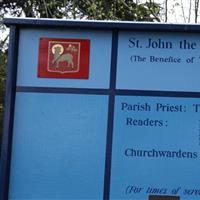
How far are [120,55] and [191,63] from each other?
0.51 m

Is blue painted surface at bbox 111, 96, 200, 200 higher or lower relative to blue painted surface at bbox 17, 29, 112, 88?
lower

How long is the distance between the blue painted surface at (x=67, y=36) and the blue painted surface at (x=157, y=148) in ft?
1.01

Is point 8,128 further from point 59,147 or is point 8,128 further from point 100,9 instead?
point 100,9

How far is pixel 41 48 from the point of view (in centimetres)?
441

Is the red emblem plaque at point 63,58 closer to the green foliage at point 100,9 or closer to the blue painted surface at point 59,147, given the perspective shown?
the blue painted surface at point 59,147

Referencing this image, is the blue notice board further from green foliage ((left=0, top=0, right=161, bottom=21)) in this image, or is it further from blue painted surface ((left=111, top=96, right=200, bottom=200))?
green foliage ((left=0, top=0, right=161, bottom=21))

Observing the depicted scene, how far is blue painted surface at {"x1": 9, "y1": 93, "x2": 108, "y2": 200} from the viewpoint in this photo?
14.2ft

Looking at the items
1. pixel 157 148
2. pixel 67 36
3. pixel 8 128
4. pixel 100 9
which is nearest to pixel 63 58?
pixel 67 36

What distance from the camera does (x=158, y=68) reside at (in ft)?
14.3

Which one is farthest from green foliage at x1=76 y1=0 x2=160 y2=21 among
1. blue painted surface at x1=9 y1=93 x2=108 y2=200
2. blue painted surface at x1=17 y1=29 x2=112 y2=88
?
blue painted surface at x1=9 y1=93 x2=108 y2=200

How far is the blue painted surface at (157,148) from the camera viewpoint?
14.0ft

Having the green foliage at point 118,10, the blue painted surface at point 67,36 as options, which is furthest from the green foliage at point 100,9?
the blue painted surface at point 67,36

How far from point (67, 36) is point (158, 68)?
70 centimetres

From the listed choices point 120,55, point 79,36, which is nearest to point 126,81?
point 120,55
